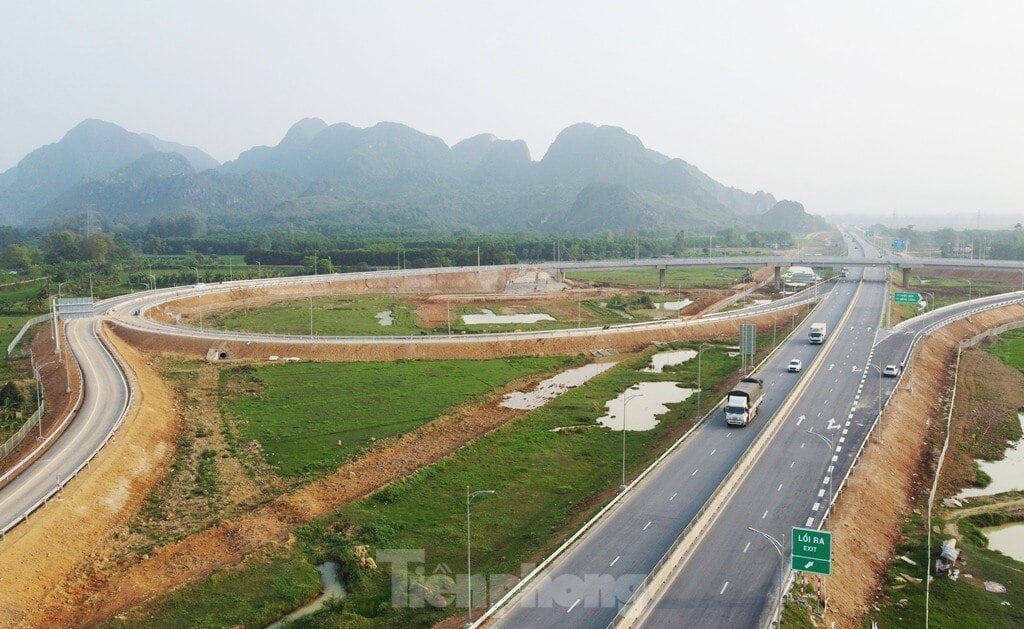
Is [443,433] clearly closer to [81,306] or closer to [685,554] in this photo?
[685,554]

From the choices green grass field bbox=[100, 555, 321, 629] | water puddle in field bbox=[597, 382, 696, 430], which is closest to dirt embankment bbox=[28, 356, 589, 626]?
green grass field bbox=[100, 555, 321, 629]

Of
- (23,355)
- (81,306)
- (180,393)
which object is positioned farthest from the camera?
(81,306)

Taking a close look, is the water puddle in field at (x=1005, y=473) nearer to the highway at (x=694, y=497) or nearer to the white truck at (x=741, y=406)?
the highway at (x=694, y=497)

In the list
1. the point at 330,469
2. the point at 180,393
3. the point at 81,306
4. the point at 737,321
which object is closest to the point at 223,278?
the point at 81,306

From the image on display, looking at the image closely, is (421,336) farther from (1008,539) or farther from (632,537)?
(1008,539)

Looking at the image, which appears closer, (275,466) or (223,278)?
(275,466)

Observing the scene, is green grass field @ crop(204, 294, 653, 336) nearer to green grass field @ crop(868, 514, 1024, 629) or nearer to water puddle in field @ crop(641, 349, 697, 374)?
water puddle in field @ crop(641, 349, 697, 374)
